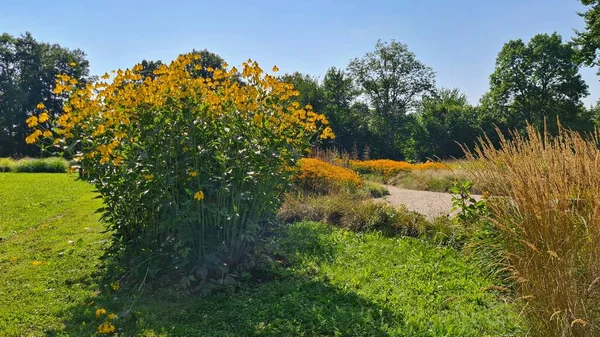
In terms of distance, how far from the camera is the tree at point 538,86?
2623 centimetres

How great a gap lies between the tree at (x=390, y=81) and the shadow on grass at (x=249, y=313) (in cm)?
2965

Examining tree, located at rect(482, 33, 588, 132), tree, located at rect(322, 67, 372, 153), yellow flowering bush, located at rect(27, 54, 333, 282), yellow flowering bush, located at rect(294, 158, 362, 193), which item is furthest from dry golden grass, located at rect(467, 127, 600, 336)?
tree, located at rect(482, 33, 588, 132)

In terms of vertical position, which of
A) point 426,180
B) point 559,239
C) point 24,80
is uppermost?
point 24,80

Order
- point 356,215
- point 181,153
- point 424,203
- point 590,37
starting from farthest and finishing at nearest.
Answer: point 590,37 → point 424,203 → point 356,215 → point 181,153

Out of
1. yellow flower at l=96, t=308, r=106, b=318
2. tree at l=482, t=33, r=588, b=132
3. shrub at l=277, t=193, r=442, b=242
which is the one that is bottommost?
yellow flower at l=96, t=308, r=106, b=318

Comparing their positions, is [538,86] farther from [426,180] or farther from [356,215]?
[356,215]

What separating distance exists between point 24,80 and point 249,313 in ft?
140

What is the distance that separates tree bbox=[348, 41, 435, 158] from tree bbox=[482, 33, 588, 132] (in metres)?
6.39

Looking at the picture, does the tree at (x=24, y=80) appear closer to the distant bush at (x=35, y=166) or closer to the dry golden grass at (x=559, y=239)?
the distant bush at (x=35, y=166)

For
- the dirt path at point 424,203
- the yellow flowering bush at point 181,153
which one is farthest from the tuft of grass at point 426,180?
the yellow flowering bush at point 181,153

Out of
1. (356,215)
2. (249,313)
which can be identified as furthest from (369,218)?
(249,313)

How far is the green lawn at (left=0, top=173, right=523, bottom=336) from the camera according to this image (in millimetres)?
2658

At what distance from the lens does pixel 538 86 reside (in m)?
27.0

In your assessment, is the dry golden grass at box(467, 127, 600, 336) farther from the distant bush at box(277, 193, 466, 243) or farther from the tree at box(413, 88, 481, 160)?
the tree at box(413, 88, 481, 160)
